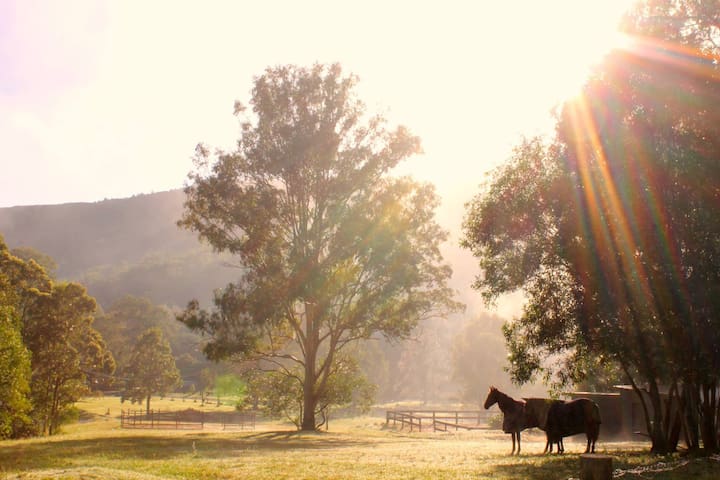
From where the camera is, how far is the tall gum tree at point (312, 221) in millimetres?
38000

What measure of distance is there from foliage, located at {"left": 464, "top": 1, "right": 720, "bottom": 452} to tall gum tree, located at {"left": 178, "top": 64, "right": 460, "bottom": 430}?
17345mm

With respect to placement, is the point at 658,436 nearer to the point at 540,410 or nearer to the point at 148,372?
the point at 540,410

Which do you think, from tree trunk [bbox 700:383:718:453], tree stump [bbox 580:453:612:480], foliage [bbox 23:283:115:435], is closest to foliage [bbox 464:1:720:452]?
tree trunk [bbox 700:383:718:453]

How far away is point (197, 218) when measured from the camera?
1574 inches

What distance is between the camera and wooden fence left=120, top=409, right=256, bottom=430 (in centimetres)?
5788

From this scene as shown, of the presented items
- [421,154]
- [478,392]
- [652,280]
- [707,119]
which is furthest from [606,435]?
[478,392]

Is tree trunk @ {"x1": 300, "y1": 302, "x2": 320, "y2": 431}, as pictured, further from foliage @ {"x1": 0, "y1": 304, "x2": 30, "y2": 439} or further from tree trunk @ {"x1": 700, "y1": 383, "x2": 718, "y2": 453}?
tree trunk @ {"x1": 700, "y1": 383, "x2": 718, "y2": 453}

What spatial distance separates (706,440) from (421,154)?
84.1 feet

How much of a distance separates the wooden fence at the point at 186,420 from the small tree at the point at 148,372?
1068cm

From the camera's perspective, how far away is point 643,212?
19.4m

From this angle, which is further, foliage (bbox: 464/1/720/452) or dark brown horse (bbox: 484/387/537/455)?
dark brown horse (bbox: 484/387/537/455)

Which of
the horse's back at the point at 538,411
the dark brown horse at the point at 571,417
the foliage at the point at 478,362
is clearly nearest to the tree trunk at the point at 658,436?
the dark brown horse at the point at 571,417

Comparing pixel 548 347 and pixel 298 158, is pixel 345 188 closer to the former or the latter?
pixel 298 158

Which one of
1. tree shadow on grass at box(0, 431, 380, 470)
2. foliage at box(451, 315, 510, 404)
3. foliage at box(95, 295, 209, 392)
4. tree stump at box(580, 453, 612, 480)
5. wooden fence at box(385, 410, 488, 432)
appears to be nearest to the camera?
tree stump at box(580, 453, 612, 480)
